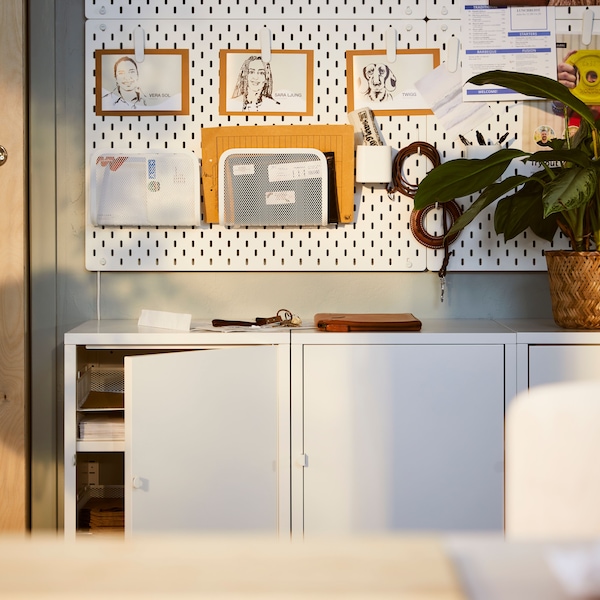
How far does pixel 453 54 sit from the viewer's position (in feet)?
7.71

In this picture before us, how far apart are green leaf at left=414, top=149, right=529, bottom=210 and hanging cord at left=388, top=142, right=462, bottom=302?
0.32 metres

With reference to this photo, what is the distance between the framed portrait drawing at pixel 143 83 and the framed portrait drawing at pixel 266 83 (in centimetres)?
13

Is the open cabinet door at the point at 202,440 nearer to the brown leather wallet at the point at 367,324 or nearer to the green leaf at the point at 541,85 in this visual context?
the brown leather wallet at the point at 367,324

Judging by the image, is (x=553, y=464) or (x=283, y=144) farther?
(x=283, y=144)

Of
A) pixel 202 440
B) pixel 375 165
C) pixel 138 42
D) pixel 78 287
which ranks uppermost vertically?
pixel 138 42

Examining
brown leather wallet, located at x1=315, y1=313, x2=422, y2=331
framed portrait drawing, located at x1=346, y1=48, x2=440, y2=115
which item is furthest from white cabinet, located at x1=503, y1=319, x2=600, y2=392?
framed portrait drawing, located at x1=346, y1=48, x2=440, y2=115

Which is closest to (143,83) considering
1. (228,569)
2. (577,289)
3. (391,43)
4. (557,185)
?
(391,43)

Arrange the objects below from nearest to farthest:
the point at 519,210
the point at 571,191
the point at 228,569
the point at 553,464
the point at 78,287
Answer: the point at 228,569
the point at 553,464
the point at 571,191
the point at 519,210
the point at 78,287

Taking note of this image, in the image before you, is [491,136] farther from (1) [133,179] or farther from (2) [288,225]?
(1) [133,179]

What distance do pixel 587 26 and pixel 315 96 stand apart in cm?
87

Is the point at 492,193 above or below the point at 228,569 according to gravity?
above

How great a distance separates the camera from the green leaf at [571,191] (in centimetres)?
178

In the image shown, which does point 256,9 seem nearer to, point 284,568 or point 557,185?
point 557,185

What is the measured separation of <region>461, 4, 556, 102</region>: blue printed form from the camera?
2.35m
